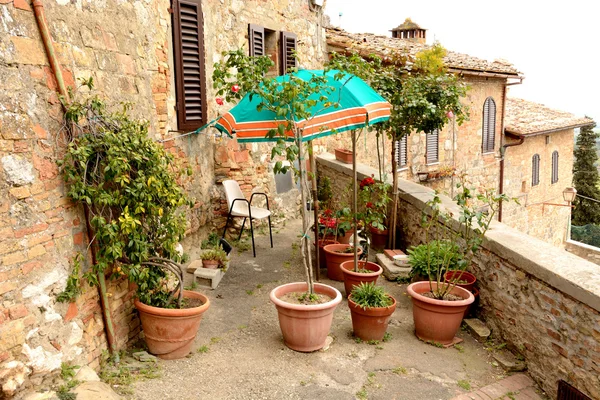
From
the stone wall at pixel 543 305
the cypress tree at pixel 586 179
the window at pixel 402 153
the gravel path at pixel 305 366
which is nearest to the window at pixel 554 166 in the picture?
the cypress tree at pixel 586 179

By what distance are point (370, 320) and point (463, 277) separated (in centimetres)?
116

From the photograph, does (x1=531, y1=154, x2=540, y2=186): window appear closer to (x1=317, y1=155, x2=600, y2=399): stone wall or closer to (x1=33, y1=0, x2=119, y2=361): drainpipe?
(x1=317, y1=155, x2=600, y2=399): stone wall

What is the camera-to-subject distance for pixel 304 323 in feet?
12.5

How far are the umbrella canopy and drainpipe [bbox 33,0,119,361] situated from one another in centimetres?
167

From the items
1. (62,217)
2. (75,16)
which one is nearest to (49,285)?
(62,217)

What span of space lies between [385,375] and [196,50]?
413 cm

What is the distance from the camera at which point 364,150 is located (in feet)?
31.5

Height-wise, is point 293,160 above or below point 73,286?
above

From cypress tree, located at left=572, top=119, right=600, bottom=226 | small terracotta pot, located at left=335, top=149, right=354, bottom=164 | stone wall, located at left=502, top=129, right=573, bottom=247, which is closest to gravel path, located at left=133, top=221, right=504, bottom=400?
small terracotta pot, located at left=335, top=149, right=354, bottom=164

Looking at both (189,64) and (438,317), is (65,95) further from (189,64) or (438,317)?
(438,317)

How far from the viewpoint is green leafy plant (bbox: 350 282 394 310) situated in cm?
411

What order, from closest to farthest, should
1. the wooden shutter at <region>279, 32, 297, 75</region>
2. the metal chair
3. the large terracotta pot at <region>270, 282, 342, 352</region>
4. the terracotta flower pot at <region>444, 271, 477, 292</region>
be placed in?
the large terracotta pot at <region>270, 282, 342, 352</region>, the terracotta flower pot at <region>444, 271, 477, 292</region>, the metal chair, the wooden shutter at <region>279, 32, 297, 75</region>

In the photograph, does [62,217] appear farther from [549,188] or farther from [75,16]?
[549,188]

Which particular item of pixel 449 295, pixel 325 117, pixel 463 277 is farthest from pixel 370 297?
pixel 325 117
